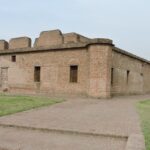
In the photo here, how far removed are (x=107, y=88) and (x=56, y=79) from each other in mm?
4642

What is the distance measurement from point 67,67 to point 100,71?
314 centimetres

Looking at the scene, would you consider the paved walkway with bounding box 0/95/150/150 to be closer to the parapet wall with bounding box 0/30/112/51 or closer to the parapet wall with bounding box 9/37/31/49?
the parapet wall with bounding box 0/30/112/51

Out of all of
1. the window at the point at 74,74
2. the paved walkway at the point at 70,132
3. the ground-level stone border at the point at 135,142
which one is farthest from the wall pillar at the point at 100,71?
the ground-level stone border at the point at 135,142

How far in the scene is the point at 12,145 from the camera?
6422 mm

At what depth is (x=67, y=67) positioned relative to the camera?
21000 millimetres

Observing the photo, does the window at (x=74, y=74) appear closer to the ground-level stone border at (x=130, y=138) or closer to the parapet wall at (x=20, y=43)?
the parapet wall at (x=20, y=43)

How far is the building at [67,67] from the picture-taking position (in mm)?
18969

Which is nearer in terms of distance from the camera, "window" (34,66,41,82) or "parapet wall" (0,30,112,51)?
"parapet wall" (0,30,112,51)

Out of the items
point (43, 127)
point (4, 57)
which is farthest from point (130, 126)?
point (4, 57)

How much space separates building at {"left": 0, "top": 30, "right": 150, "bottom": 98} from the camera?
1897 centimetres

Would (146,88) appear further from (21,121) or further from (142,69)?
(21,121)

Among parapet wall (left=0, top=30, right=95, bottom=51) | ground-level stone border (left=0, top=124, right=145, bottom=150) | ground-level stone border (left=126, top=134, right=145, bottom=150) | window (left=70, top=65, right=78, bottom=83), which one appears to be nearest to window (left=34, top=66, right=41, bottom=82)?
parapet wall (left=0, top=30, right=95, bottom=51)

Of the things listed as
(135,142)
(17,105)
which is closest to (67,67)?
(17,105)

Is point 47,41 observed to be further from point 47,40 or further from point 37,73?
point 37,73
